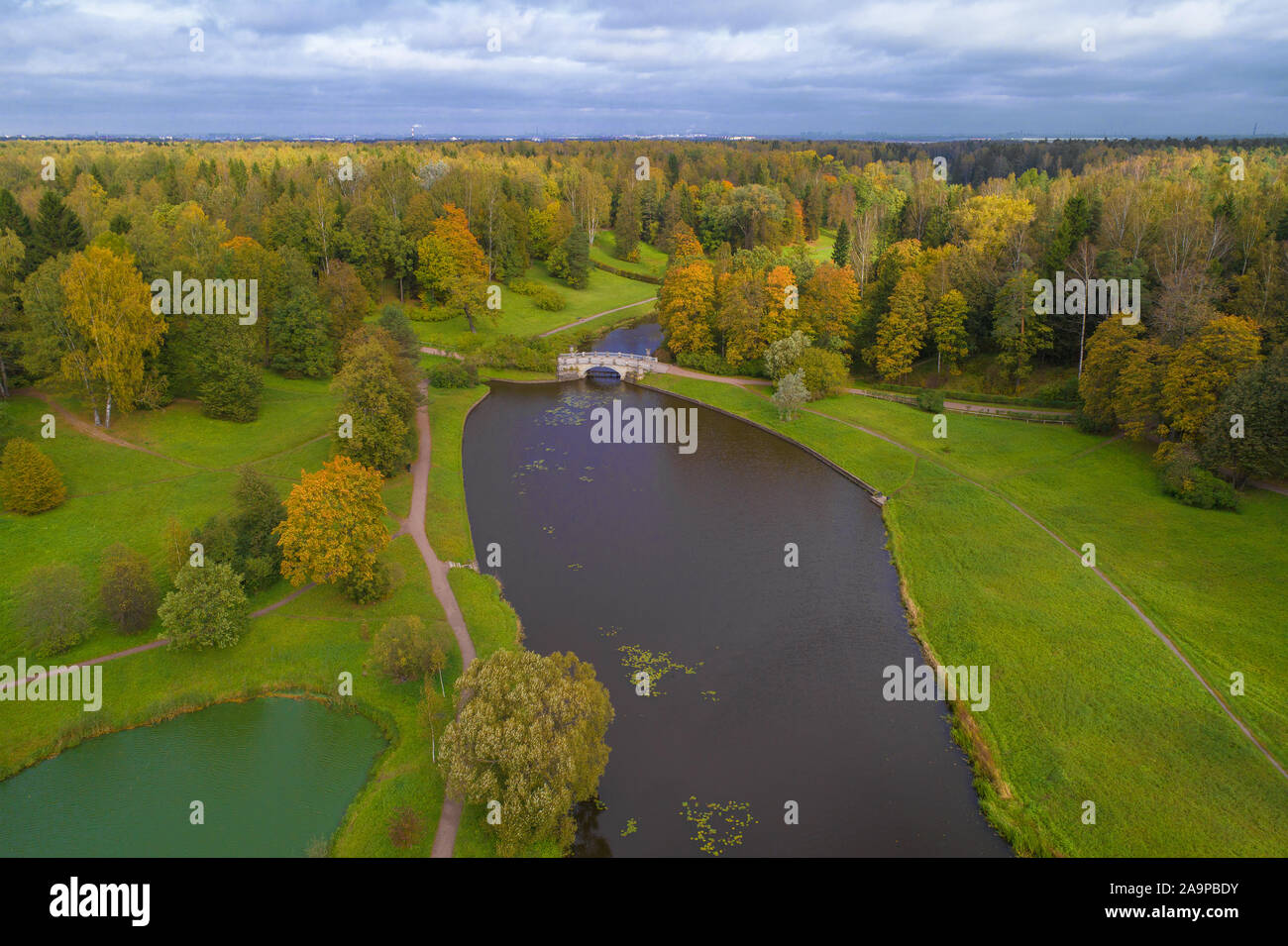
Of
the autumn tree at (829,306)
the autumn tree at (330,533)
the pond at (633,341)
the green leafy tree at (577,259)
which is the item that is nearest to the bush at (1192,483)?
the autumn tree at (829,306)

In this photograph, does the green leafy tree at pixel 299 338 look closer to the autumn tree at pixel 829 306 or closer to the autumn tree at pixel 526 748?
the autumn tree at pixel 829 306

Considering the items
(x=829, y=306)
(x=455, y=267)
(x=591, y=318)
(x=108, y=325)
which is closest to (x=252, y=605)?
(x=108, y=325)

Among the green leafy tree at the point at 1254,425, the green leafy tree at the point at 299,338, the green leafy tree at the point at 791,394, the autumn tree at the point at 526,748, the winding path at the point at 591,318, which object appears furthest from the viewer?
the winding path at the point at 591,318

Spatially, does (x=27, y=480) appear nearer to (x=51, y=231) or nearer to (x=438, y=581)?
(x=438, y=581)

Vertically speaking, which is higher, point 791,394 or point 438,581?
point 791,394

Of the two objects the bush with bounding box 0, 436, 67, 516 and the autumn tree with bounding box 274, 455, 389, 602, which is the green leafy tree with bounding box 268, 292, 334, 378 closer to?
the bush with bounding box 0, 436, 67, 516
